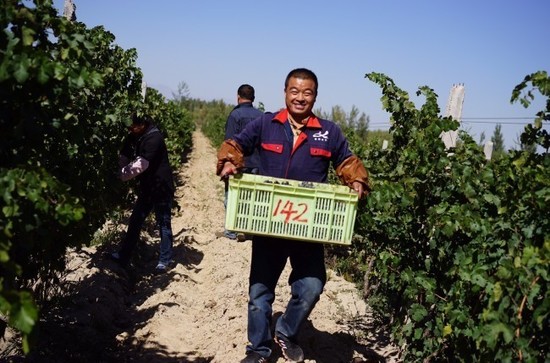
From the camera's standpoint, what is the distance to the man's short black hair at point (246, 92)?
24.0 ft

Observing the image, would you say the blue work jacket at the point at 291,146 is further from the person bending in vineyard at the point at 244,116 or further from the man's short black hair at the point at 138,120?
the person bending in vineyard at the point at 244,116

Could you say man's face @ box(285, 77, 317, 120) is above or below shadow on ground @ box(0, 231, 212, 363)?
above

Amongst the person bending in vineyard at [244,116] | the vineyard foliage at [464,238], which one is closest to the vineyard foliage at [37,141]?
the vineyard foliage at [464,238]

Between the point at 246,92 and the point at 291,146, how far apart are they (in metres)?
4.02

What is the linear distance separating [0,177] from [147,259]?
506cm

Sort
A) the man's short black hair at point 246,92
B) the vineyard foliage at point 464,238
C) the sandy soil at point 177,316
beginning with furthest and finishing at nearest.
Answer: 1. the man's short black hair at point 246,92
2. the sandy soil at point 177,316
3. the vineyard foliage at point 464,238

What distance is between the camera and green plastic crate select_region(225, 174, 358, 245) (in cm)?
312

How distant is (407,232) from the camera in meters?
3.64

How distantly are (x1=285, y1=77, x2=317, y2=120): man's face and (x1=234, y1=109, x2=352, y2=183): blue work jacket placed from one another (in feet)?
0.23

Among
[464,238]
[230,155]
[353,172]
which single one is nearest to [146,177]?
[230,155]

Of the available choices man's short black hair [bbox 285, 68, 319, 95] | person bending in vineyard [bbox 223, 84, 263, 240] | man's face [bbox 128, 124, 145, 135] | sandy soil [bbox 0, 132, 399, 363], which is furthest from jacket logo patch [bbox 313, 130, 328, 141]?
person bending in vineyard [bbox 223, 84, 263, 240]

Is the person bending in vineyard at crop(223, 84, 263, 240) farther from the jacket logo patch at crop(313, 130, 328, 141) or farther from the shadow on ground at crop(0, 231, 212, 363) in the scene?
the jacket logo patch at crop(313, 130, 328, 141)

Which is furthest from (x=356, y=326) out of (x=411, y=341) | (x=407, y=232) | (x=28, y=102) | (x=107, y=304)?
(x=28, y=102)

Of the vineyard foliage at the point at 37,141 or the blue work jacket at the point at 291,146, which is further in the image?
the blue work jacket at the point at 291,146
